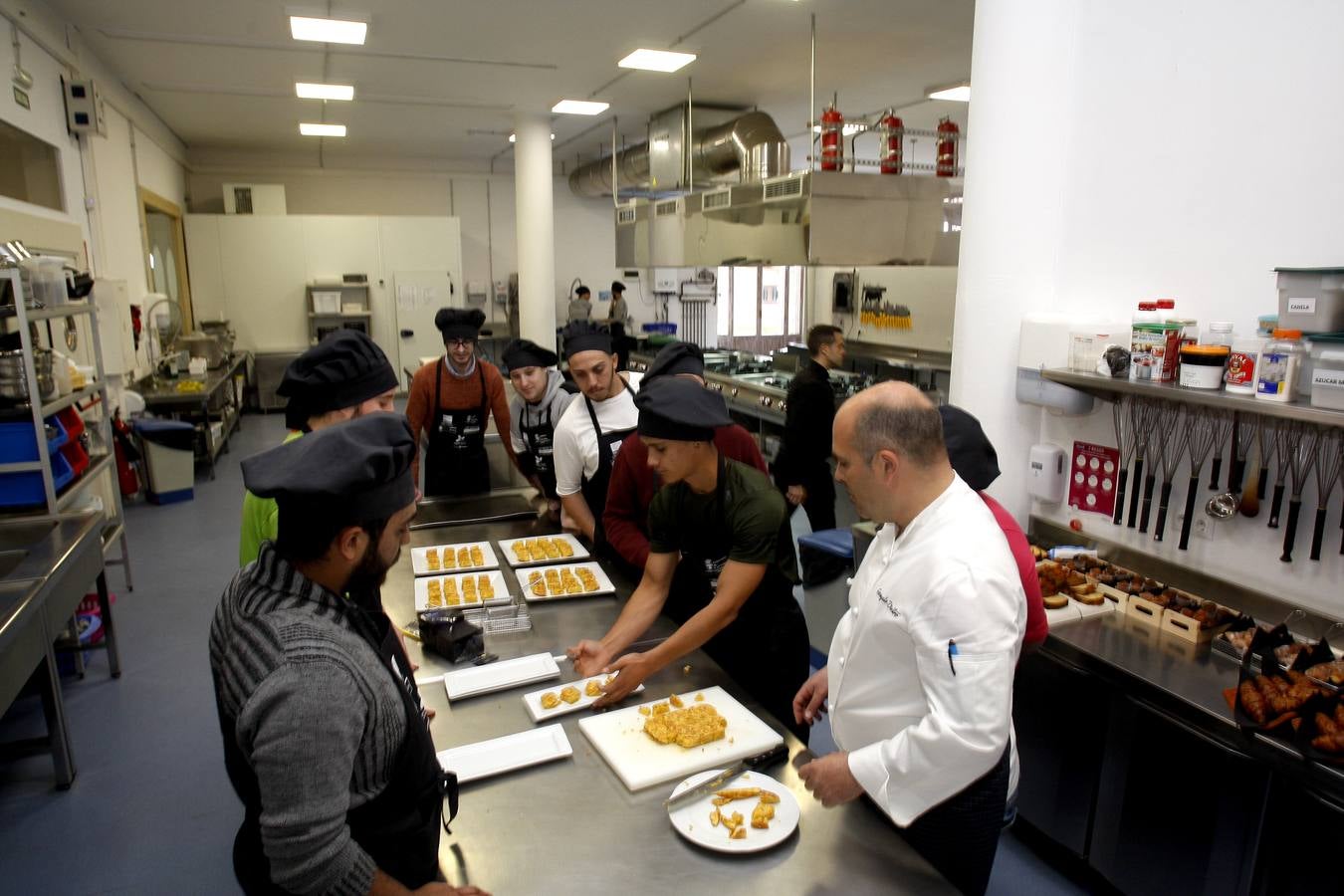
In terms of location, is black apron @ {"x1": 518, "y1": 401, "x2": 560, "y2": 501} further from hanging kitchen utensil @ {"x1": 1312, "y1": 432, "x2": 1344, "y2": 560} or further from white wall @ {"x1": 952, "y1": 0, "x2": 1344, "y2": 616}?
hanging kitchen utensil @ {"x1": 1312, "y1": 432, "x2": 1344, "y2": 560}

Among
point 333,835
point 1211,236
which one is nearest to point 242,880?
point 333,835

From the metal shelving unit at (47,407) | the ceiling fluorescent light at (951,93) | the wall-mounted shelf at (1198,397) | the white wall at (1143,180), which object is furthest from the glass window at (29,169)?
the ceiling fluorescent light at (951,93)

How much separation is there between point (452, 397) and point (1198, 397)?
9.67 ft

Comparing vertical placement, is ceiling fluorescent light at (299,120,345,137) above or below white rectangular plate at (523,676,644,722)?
above

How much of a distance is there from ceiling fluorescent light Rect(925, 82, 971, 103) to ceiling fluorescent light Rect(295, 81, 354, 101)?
487cm

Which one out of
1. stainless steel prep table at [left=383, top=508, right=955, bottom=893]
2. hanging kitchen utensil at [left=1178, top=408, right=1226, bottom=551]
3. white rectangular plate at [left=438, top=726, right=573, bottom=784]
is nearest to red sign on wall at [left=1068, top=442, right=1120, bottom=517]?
hanging kitchen utensil at [left=1178, top=408, right=1226, bottom=551]

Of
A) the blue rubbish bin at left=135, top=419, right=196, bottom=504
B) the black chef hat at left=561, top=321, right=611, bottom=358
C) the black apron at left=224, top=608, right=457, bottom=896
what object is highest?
the black chef hat at left=561, top=321, right=611, bottom=358

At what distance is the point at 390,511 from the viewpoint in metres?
1.17

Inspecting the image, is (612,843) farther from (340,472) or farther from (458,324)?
(458,324)

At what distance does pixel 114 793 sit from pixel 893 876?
111 inches

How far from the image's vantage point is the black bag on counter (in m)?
2.01

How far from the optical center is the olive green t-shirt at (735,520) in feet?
6.59

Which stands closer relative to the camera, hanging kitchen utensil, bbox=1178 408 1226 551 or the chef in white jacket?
the chef in white jacket

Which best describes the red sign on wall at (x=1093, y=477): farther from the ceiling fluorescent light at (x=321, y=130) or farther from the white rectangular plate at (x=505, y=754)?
the ceiling fluorescent light at (x=321, y=130)
